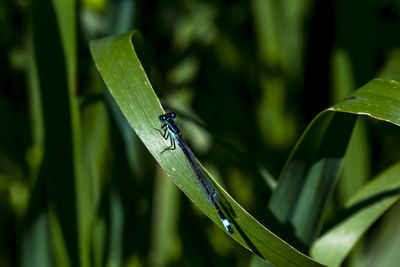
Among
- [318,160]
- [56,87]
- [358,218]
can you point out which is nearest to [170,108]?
[56,87]

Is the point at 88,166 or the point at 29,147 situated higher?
the point at 29,147

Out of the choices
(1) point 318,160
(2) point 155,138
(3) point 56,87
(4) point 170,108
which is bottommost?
(1) point 318,160

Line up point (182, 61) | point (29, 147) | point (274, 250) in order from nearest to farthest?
1. point (274, 250)
2. point (29, 147)
3. point (182, 61)

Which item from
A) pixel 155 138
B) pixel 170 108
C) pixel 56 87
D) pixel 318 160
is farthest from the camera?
pixel 170 108

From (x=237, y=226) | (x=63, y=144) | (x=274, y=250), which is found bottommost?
(x=274, y=250)

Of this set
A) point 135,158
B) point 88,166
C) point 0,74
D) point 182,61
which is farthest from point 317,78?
point 0,74

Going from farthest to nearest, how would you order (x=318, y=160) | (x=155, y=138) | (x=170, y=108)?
(x=170, y=108) < (x=318, y=160) < (x=155, y=138)

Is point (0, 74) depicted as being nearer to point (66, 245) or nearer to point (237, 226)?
point (66, 245)

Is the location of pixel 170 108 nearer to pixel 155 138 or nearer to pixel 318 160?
pixel 155 138
